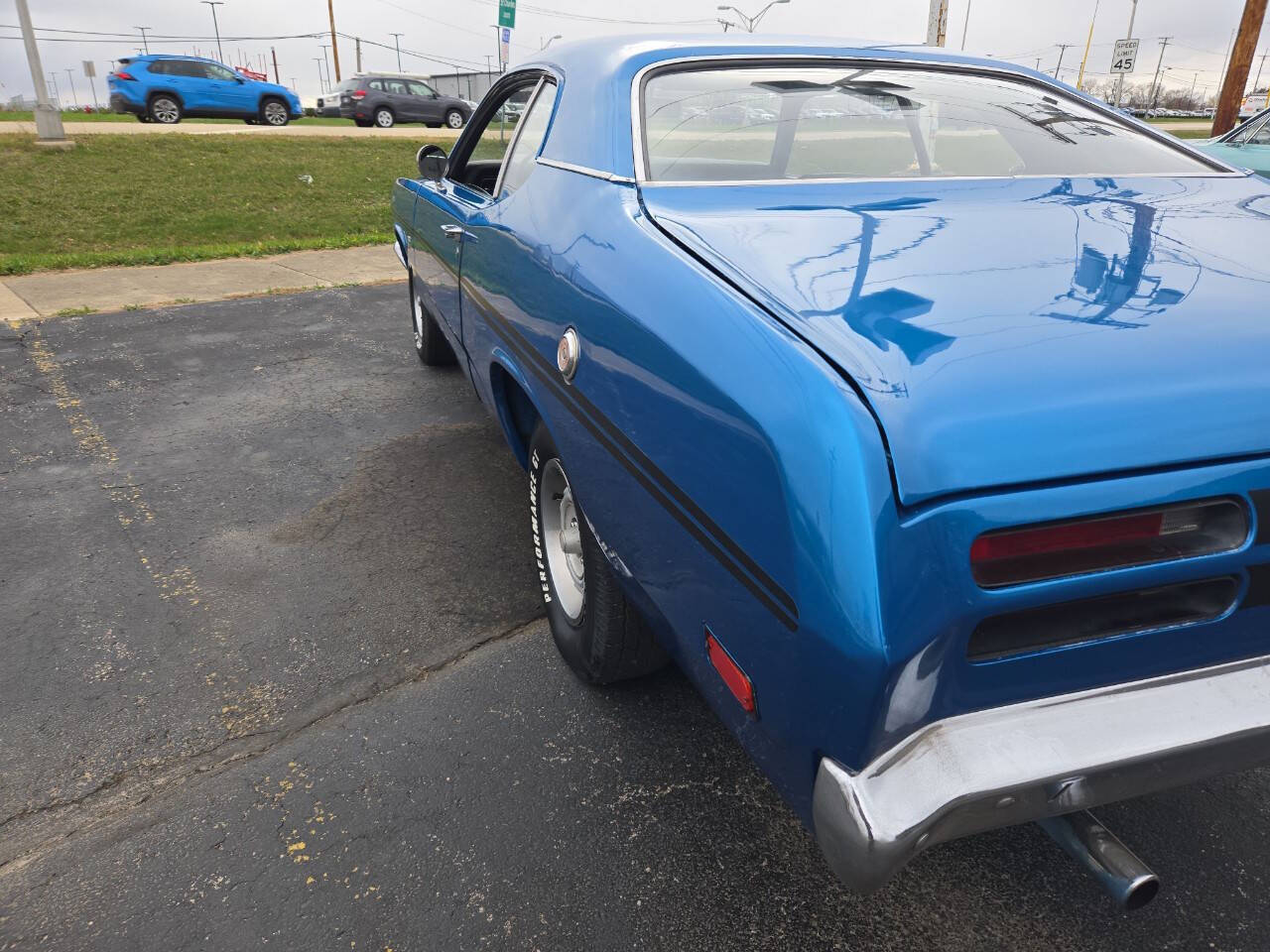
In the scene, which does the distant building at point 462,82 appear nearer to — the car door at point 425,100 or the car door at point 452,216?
the car door at point 425,100

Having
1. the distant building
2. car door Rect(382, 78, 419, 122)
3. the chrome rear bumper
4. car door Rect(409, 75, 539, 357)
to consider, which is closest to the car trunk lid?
the chrome rear bumper

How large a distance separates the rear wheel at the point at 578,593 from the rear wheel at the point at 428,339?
2.67 metres

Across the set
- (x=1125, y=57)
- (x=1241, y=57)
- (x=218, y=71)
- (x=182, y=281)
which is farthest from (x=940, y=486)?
(x=1125, y=57)

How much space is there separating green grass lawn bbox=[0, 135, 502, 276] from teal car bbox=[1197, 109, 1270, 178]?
8247mm

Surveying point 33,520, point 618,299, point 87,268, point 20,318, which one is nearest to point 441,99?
point 87,268

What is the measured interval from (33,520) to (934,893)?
3.43m

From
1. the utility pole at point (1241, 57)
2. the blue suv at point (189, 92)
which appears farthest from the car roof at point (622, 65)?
the blue suv at point (189, 92)

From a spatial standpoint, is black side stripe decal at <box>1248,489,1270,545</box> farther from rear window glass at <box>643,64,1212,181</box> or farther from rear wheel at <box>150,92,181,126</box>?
rear wheel at <box>150,92,181,126</box>

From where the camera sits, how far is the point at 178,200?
413 inches

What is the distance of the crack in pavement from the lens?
201 cm

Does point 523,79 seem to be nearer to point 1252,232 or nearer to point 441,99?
point 1252,232

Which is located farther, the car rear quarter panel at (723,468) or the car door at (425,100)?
the car door at (425,100)

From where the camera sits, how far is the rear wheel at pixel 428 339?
5152mm

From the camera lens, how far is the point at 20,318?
20.7 feet
